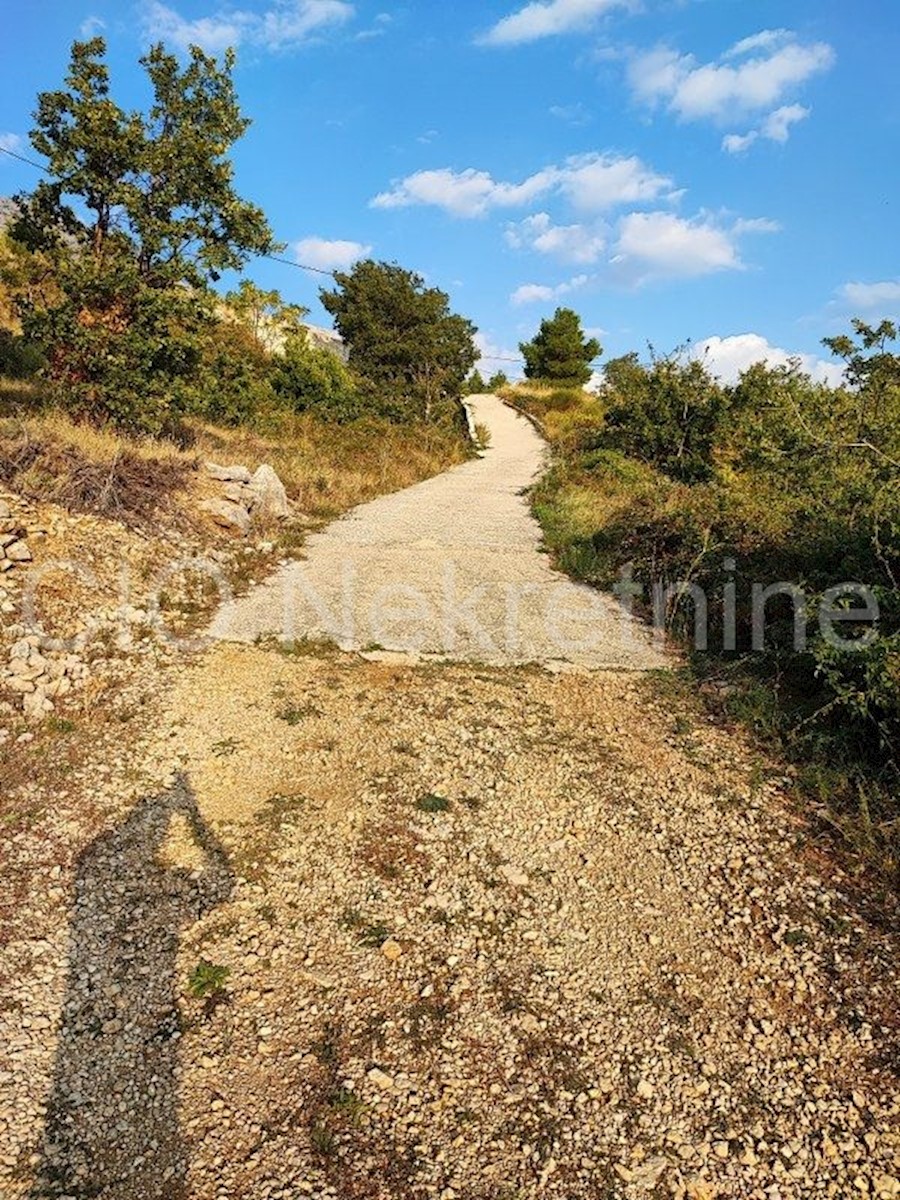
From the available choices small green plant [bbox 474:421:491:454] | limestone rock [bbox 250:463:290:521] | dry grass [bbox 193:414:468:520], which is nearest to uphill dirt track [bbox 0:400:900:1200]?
limestone rock [bbox 250:463:290:521]

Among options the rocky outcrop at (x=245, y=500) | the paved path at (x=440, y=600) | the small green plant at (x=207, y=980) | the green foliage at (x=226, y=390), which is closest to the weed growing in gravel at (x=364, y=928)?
the small green plant at (x=207, y=980)

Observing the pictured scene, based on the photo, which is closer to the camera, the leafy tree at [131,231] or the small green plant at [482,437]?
the leafy tree at [131,231]

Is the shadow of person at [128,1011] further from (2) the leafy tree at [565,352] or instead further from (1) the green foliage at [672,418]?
(2) the leafy tree at [565,352]

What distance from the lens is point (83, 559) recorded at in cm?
731

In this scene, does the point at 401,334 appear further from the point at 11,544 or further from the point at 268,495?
the point at 11,544

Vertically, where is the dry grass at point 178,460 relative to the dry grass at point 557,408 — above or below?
below

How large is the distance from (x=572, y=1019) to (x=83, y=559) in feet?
21.1

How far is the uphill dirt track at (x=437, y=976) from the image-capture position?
99.9 inches

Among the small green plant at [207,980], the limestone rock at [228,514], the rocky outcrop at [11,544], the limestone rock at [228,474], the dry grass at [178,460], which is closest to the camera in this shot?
the small green plant at [207,980]

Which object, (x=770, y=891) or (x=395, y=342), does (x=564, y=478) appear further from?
(x=770, y=891)

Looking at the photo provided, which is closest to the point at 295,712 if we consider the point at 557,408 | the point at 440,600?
the point at 440,600

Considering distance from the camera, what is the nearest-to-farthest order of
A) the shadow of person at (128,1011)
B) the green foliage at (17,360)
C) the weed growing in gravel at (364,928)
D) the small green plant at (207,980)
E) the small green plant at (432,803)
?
the shadow of person at (128,1011) → the small green plant at (207,980) → the weed growing in gravel at (364,928) → the small green plant at (432,803) → the green foliage at (17,360)

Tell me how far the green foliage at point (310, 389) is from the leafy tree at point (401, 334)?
3.48 m

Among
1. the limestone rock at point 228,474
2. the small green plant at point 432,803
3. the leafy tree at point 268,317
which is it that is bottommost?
the small green plant at point 432,803
